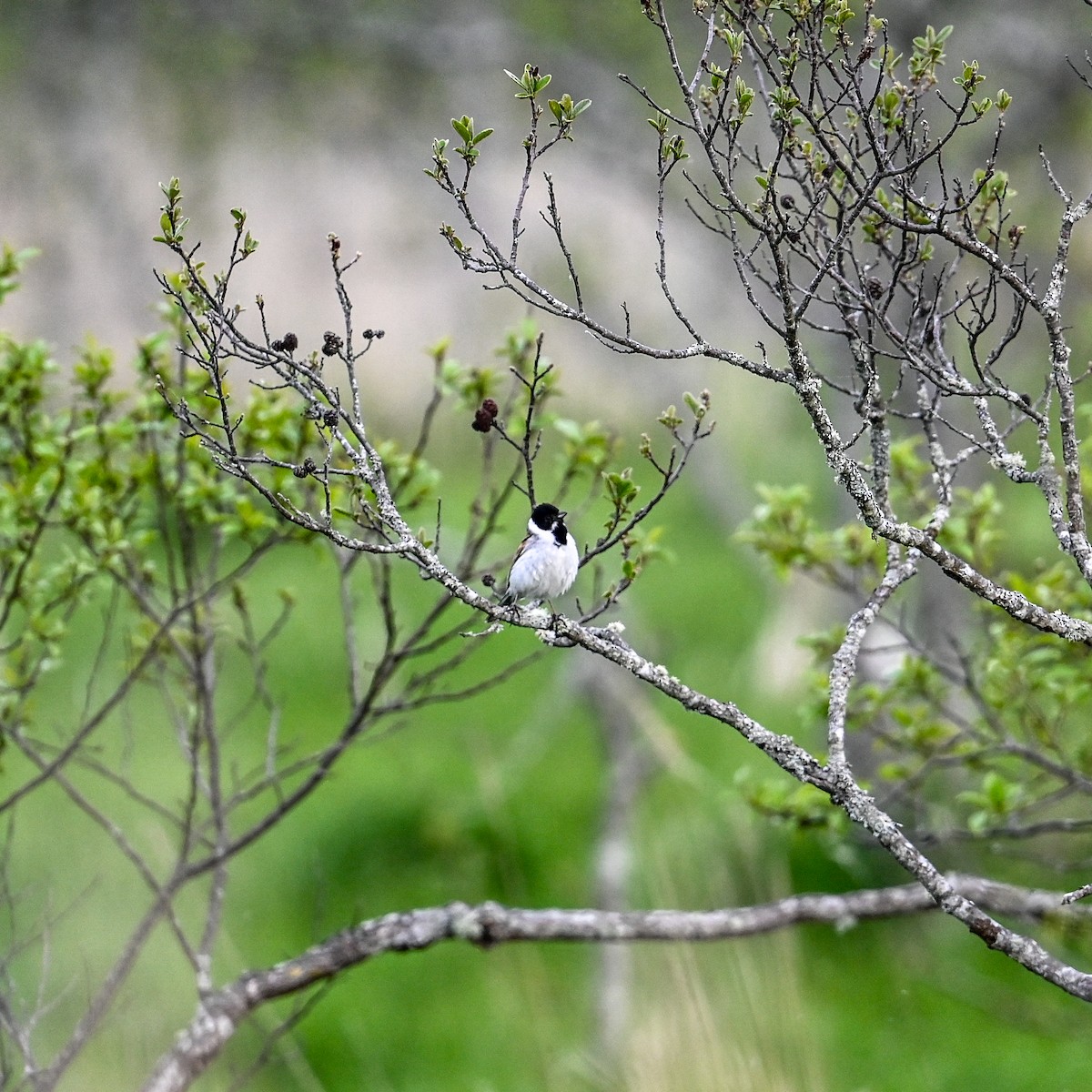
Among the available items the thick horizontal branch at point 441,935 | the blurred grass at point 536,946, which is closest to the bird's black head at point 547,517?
the blurred grass at point 536,946

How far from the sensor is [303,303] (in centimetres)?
1980

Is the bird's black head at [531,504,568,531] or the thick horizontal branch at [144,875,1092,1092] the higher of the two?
the bird's black head at [531,504,568,531]

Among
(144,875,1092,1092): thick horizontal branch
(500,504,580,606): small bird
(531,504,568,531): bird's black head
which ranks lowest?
(144,875,1092,1092): thick horizontal branch

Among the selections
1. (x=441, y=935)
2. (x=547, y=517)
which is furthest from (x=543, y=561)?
(x=441, y=935)

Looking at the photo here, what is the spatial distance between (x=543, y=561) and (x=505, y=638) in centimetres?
952

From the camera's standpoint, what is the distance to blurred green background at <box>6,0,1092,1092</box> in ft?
25.6

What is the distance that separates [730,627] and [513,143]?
670 cm

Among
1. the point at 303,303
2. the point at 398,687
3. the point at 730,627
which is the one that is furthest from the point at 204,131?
the point at 730,627

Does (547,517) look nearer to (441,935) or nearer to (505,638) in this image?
(441,935)

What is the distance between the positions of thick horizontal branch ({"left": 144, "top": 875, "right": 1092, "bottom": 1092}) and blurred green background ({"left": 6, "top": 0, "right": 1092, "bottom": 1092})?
0.62ft

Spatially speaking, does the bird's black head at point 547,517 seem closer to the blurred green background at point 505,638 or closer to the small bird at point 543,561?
the small bird at point 543,561

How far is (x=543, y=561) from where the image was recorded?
17.4ft

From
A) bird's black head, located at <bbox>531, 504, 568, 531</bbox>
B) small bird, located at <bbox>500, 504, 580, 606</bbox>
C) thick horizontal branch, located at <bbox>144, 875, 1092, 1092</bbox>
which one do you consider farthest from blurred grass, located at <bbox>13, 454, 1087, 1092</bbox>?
bird's black head, located at <bbox>531, 504, 568, 531</bbox>

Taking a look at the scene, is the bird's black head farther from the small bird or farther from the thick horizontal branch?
the thick horizontal branch
